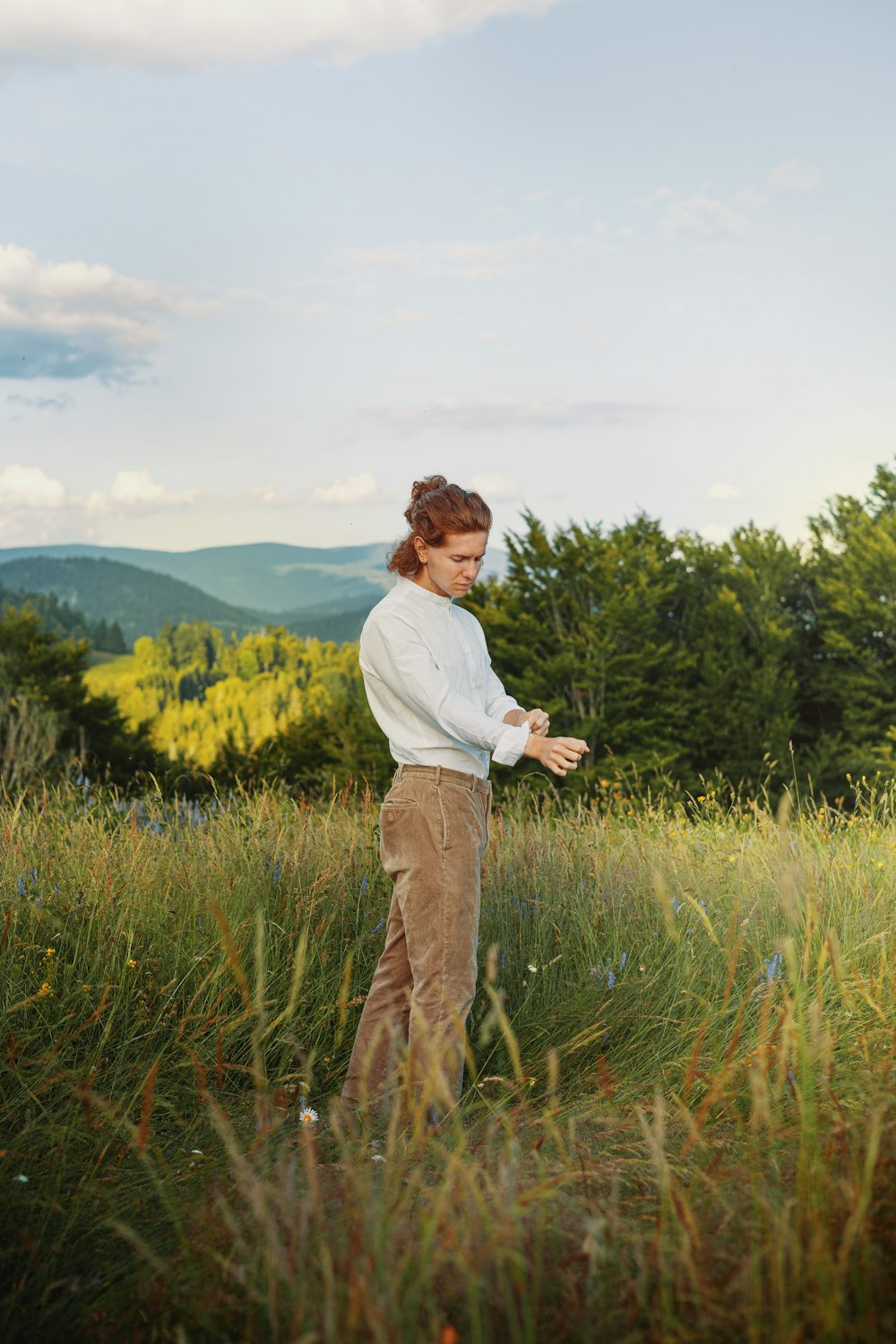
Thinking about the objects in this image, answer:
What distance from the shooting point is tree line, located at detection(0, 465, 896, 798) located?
20.8 metres

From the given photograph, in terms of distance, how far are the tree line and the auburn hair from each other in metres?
14.7

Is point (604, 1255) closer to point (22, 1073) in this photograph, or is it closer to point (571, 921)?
point (22, 1073)

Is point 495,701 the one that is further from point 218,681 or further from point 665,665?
point 218,681

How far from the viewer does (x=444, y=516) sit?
344cm

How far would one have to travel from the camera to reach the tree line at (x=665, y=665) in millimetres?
20750

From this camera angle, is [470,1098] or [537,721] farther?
[470,1098]

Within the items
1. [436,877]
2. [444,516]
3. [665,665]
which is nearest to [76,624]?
[665,665]

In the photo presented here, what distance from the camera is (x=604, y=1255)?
193cm

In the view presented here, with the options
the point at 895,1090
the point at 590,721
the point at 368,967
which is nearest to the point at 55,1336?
the point at 895,1090

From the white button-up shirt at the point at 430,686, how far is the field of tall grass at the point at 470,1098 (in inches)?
30.1

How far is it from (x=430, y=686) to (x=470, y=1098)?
1.32 m

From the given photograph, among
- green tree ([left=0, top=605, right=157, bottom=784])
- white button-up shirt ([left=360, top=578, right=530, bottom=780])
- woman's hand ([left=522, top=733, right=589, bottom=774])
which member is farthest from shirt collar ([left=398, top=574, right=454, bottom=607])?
green tree ([left=0, top=605, right=157, bottom=784])

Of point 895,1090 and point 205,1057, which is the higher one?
point 895,1090

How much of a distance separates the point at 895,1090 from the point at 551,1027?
1.49m
